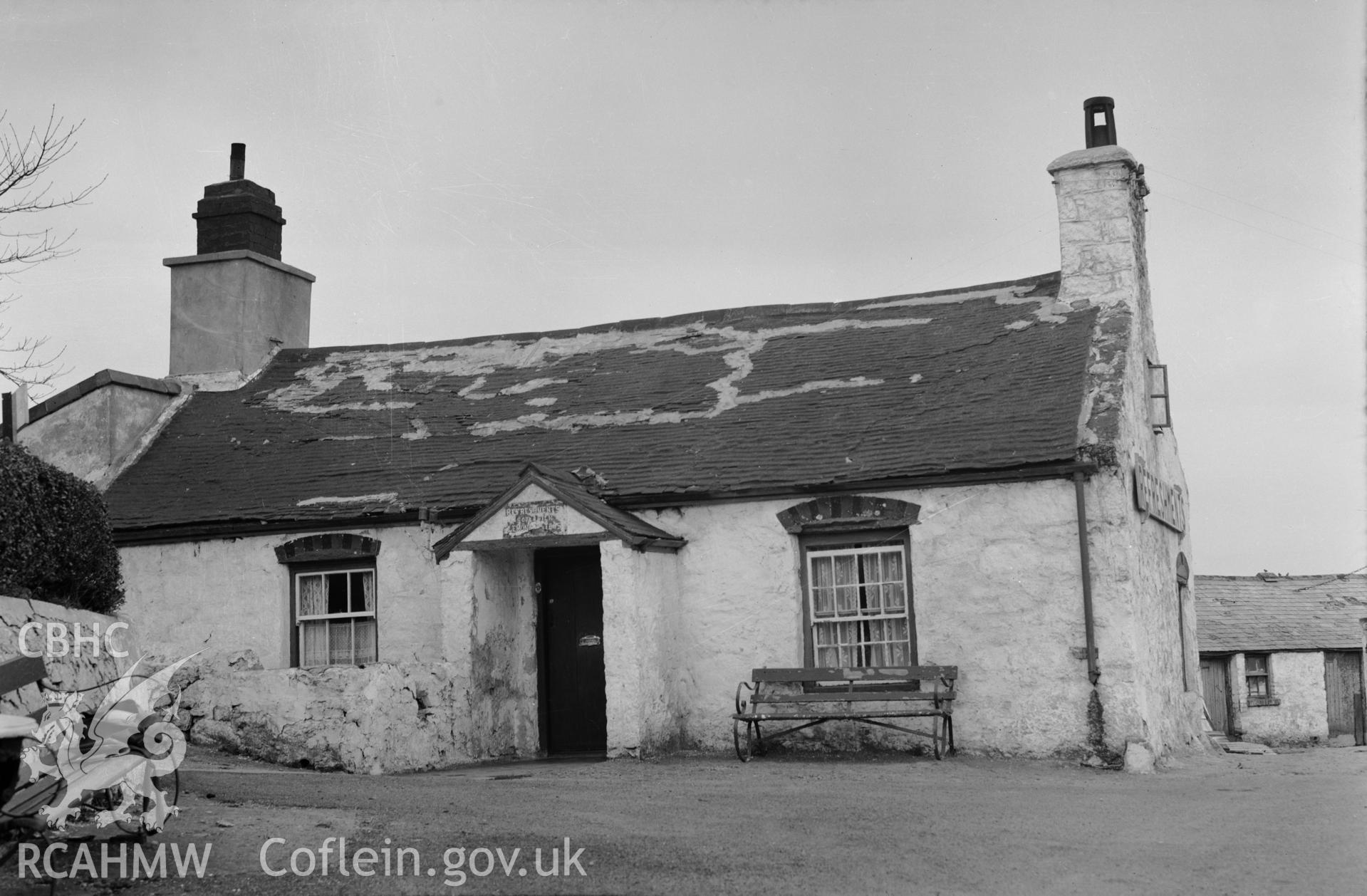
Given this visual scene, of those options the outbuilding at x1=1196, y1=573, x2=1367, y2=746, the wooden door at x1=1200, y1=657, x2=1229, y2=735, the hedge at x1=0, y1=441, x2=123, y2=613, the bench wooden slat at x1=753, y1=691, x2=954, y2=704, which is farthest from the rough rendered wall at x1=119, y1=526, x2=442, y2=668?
the wooden door at x1=1200, y1=657, x2=1229, y2=735

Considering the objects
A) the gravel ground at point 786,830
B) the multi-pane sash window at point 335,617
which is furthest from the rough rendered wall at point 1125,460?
the multi-pane sash window at point 335,617

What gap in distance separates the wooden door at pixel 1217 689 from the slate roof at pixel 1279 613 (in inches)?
26.6

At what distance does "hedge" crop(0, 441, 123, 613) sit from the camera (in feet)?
32.0

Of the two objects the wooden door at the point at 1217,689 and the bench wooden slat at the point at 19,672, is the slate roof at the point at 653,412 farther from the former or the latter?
the wooden door at the point at 1217,689

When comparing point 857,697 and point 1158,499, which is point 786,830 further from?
point 1158,499

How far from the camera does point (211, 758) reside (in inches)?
536

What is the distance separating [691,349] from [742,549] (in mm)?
4584

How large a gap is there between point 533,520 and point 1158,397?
317 inches

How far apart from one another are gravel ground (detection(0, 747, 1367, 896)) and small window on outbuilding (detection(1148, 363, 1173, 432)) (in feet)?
16.7

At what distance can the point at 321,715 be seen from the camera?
13750 mm

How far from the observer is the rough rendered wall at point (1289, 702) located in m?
33.3

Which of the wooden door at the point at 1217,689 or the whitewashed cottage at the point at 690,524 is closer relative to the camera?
the whitewashed cottage at the point at 690,524

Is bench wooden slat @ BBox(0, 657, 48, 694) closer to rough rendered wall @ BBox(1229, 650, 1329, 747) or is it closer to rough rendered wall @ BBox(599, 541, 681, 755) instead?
rough rendered wall @ BBox(599, 541, 681, 755)

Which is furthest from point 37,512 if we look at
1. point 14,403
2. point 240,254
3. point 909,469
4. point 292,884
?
point 240,254
